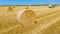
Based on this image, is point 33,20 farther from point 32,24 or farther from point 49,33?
point 49,33

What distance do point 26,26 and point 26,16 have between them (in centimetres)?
21

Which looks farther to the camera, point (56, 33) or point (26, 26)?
point (26, 26)

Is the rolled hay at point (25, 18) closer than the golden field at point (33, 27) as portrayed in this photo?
No

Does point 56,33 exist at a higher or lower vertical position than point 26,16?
lower

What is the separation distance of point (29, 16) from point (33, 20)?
104 millimetres

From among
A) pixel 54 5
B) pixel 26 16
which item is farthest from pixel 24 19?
pixel 54 5

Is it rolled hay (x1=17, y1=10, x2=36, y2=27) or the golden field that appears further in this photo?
rolled hay (x1=17, y1=10, x2=36, y2=27)

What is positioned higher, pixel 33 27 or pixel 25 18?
pixel 25 18

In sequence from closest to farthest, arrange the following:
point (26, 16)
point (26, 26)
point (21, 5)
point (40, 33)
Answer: point (40, 33) < point (26, 26) < point (26, 16) < point (21, 5)

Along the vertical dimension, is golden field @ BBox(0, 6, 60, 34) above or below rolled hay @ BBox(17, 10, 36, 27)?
below

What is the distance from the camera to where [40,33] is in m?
1.62

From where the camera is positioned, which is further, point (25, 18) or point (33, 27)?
point (25, 18)

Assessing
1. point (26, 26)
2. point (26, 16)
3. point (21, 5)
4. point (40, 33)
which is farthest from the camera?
point (21, 5)

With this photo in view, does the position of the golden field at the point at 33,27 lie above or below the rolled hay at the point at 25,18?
below
